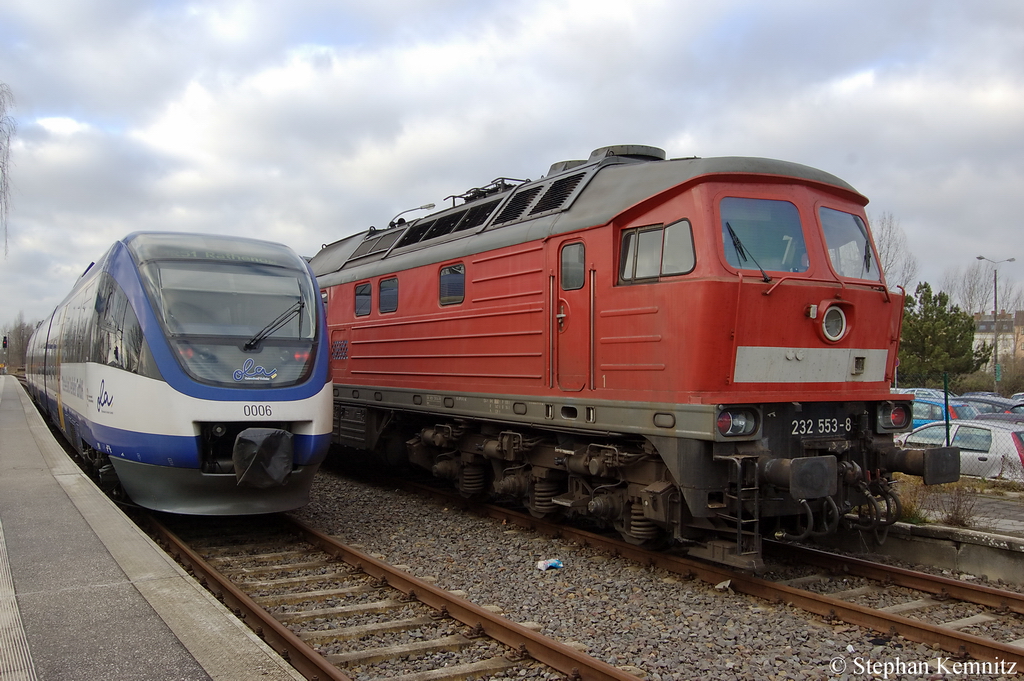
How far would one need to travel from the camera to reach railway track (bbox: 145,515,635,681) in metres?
4.64

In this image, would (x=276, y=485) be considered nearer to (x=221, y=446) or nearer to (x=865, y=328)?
(x=221, y=446)

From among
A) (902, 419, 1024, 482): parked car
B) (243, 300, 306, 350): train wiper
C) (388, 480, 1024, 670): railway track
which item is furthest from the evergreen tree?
(243, 300, 306, 350): train wiper

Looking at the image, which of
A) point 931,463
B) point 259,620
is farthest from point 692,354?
point 259,620

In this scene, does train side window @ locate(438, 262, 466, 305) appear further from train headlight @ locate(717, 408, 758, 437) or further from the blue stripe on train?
train headlight @ locate(717, 408, 758, 437)

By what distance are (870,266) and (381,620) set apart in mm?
5318

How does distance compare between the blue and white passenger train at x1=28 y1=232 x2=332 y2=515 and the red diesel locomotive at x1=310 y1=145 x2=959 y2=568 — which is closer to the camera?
the red diesel locomotive at x1=310 y1=145 x2=959 y2=568

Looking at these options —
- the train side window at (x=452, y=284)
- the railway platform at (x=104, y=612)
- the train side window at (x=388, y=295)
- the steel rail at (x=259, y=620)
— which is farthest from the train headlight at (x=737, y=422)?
the train side window at (x=388, y=295)

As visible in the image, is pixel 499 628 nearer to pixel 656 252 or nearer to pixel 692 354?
pixel 692 354

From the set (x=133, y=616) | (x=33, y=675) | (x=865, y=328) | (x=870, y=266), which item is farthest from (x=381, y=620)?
(x=870, y=266)

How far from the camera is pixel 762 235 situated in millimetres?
6562

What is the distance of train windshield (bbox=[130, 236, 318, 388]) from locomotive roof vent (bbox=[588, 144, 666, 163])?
11.6ft

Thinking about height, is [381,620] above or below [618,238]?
below

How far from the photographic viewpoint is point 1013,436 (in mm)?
12242

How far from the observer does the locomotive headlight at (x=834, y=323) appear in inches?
260
